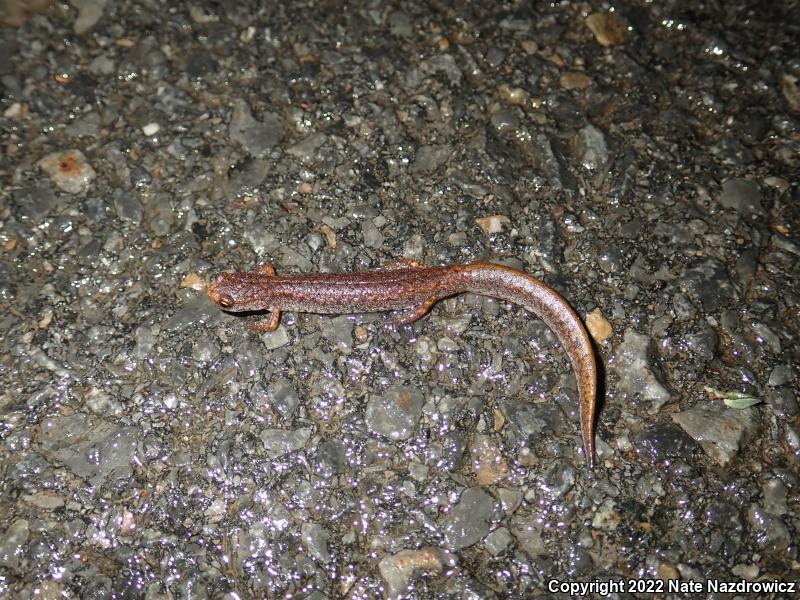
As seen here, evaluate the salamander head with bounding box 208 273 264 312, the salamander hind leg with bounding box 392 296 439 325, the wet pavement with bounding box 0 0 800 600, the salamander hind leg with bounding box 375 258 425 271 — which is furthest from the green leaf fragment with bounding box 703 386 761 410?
the salamander head with bounding box 208 273 264 312

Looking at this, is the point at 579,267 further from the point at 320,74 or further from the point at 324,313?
the point at 320,74

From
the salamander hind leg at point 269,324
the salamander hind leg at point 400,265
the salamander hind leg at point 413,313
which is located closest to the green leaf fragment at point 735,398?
the salamander hind leg at point 413,313

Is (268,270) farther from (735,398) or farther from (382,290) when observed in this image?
(735,398)

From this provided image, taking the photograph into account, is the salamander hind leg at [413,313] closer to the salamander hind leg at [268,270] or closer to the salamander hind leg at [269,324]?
the salamander hind leg at [269,324]

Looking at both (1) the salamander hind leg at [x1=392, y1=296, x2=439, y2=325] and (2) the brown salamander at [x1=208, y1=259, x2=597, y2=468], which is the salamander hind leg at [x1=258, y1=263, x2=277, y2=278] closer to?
(2) the brown salamander at [x1=208, y1=259, x2=597, y2=468]

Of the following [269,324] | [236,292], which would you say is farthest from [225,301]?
[269,324]

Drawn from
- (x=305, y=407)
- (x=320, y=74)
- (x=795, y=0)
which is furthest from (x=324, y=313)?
(x=795, y=0)
